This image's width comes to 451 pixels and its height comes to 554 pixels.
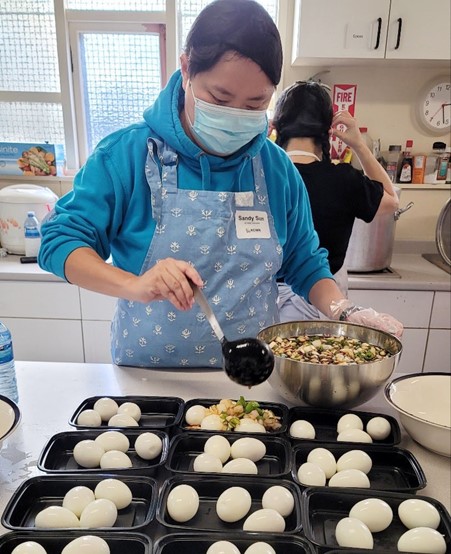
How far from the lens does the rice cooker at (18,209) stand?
257cm

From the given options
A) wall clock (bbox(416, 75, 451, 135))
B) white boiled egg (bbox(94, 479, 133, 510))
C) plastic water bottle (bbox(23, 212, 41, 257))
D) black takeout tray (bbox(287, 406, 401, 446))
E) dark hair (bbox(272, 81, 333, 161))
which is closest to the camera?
white boiled egg (bbox(94, 479, 133, 510))

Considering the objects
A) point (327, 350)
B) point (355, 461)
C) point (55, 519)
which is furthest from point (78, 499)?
point (327, 350)

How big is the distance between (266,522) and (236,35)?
0.86 m

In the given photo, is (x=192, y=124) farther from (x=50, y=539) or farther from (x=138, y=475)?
(x=50, y=539)

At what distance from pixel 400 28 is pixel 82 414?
2.16 m

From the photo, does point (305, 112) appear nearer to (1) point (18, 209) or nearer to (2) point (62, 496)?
(2) point (62, 496)

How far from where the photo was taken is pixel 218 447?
35.9 inches

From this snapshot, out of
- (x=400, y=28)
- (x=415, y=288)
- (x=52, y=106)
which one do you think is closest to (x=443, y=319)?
(x=415, y=288)

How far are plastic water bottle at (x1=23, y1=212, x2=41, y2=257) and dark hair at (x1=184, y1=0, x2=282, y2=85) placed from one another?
1.77 m

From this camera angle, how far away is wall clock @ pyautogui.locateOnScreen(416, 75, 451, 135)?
2.66m

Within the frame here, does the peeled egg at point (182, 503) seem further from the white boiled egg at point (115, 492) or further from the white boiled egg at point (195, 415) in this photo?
the white boiled egg at point (195, 415)

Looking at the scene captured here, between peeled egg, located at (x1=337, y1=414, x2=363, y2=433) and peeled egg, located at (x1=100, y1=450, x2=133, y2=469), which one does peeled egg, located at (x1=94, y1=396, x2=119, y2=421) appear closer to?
peeled egg, located at (x1=100, y1=450, x2=133, y2=469)

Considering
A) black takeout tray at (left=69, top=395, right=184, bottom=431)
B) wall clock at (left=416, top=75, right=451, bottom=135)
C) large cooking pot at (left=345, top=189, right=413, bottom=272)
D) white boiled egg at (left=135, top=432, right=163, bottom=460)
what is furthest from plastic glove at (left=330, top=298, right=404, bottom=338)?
wall clock at (left=416, top=75, right=451, bottom=135)

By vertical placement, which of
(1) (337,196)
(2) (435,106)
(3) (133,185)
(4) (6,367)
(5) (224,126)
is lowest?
(4) (6,367)
